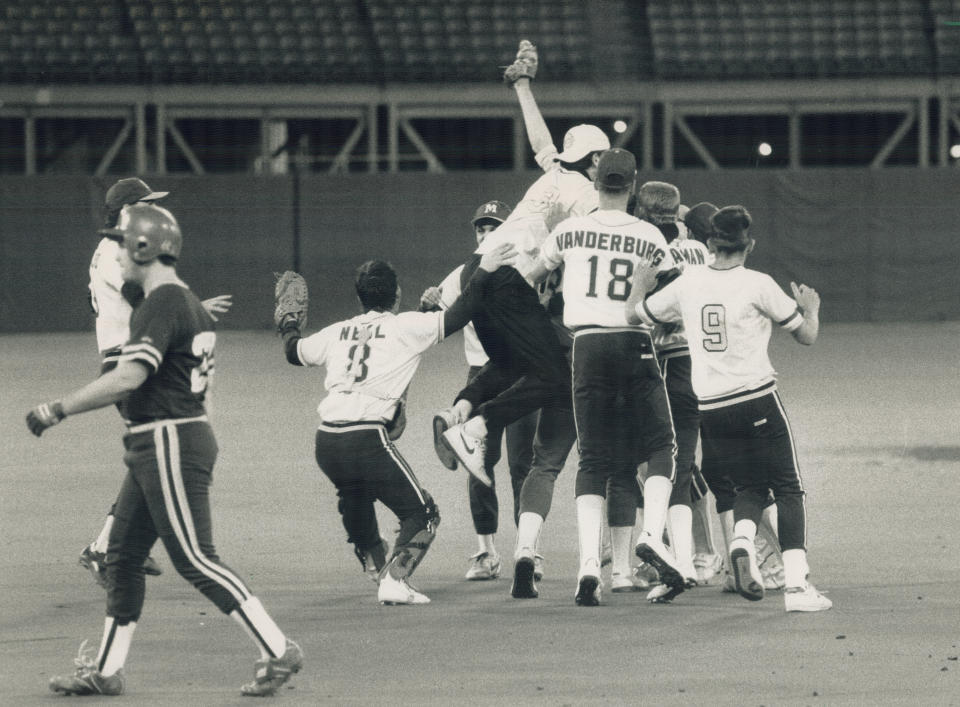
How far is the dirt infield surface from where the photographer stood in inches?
232

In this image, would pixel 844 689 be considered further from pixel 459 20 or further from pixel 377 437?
pixel 459 20

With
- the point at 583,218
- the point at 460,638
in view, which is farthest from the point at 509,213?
the point at 460,638

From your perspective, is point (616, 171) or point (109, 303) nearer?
point (616, 171)

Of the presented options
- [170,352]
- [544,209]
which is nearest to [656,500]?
[544,209]

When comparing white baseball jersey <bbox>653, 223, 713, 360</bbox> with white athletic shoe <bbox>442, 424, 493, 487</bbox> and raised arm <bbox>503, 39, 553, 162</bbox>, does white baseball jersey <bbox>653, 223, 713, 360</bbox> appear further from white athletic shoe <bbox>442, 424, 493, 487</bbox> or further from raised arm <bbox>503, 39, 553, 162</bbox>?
white athletic shoe <bbox>442, 424, 493, 487</bbox>

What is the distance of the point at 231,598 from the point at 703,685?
1775mm

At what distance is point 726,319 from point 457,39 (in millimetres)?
22221

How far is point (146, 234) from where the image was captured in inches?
231

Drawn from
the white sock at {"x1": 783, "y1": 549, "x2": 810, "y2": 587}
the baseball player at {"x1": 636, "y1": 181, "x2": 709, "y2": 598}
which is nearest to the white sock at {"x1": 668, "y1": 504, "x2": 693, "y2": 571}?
the baseball player at {"x1": 636, "y1": 181, "x2": 709, "y2": 598}

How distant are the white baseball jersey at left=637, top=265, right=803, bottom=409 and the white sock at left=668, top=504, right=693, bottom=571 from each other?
0.67 metres

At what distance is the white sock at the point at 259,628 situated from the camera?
579 cm

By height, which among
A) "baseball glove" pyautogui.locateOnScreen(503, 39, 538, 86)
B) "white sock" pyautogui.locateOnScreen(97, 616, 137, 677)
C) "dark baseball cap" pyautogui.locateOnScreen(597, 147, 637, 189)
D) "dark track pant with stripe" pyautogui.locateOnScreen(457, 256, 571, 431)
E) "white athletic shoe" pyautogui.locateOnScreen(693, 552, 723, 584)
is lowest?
"white athletic shoe" pyautogui.locateOnScreen(693, 552, 723, 584)

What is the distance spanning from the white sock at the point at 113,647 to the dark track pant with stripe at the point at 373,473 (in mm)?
1781

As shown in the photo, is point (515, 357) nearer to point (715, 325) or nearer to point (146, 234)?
point (715, 325)
